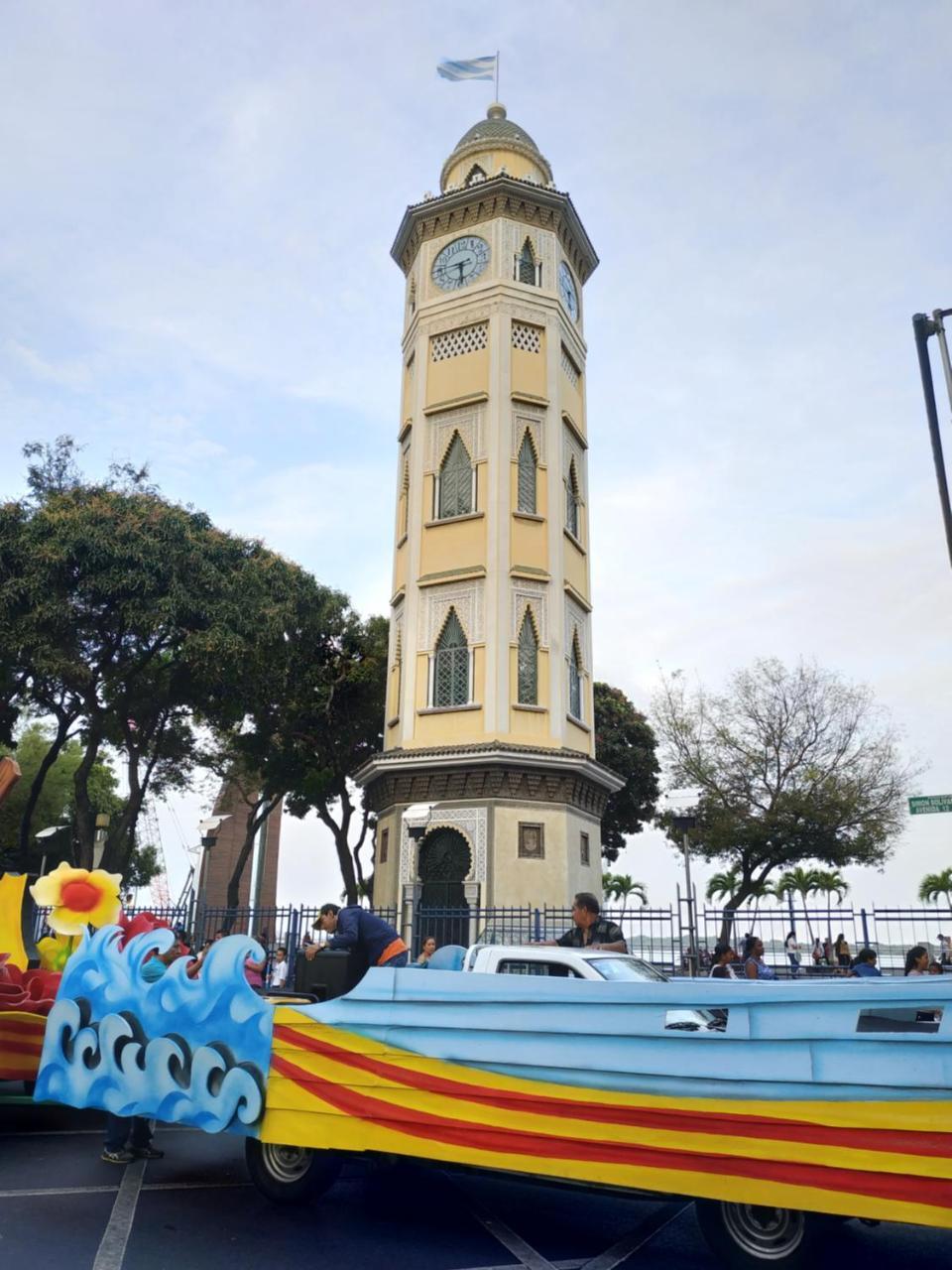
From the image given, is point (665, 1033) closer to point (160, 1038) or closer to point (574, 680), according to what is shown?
point (160, 1038)

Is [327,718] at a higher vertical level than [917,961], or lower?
higher

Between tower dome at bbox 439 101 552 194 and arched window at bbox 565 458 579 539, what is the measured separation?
333 inches

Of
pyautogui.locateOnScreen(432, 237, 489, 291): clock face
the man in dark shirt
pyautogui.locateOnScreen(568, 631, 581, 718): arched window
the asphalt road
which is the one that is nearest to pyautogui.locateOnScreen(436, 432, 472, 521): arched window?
pyautogui.locateOnScreen(568, 631, 581, 718): arched window

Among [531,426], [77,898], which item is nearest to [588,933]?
[77,898]

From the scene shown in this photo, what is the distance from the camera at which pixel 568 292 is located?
87.0ft

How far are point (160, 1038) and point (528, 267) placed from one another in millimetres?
22488

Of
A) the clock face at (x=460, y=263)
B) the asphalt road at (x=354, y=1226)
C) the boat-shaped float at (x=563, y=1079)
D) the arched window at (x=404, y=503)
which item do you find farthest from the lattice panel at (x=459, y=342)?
the asphalt road at (x=354, y=1226)

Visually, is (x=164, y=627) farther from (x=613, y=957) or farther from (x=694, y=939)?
(x=613, y=957)

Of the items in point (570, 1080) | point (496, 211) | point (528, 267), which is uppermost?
point (496, 211)

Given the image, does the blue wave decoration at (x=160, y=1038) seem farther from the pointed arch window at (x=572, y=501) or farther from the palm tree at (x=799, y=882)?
the palm tree at (x=799, y=882)

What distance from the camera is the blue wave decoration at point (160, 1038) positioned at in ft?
21.3

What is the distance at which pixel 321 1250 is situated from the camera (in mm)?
5930

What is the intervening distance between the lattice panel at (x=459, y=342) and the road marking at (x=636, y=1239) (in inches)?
810

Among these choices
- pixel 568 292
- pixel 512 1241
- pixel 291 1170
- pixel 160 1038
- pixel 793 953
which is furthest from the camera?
pixel 568 292
